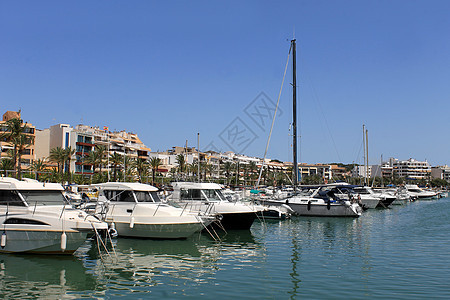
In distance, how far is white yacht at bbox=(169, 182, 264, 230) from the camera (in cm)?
2719

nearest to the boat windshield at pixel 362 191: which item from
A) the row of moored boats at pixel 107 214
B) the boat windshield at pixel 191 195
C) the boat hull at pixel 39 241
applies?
the row of moored boats at pixel 107 214

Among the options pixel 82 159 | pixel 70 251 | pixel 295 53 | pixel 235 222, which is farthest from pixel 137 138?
pixel 70 251

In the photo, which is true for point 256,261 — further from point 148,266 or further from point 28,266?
point 28,266

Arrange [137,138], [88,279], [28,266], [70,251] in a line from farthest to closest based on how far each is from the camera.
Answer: [137,138] → [70,251] → [28,266] → [88,279]

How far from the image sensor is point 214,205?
27.3 m

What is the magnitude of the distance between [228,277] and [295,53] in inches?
1303

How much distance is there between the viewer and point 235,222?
90.0 ft

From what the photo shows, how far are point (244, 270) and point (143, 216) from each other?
27.2 ft

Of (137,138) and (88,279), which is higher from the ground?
(137,138)

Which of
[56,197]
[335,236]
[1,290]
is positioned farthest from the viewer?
[335,236]

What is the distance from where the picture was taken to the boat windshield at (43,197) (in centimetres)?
1864

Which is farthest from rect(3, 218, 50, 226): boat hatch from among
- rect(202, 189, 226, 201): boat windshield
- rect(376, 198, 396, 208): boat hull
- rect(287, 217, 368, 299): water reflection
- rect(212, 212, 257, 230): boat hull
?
rect(376, 198, 396, 208): boat hull

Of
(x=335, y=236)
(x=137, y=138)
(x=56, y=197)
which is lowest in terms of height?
(x=335, y=236)

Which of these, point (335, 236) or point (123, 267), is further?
point (335, 236)
